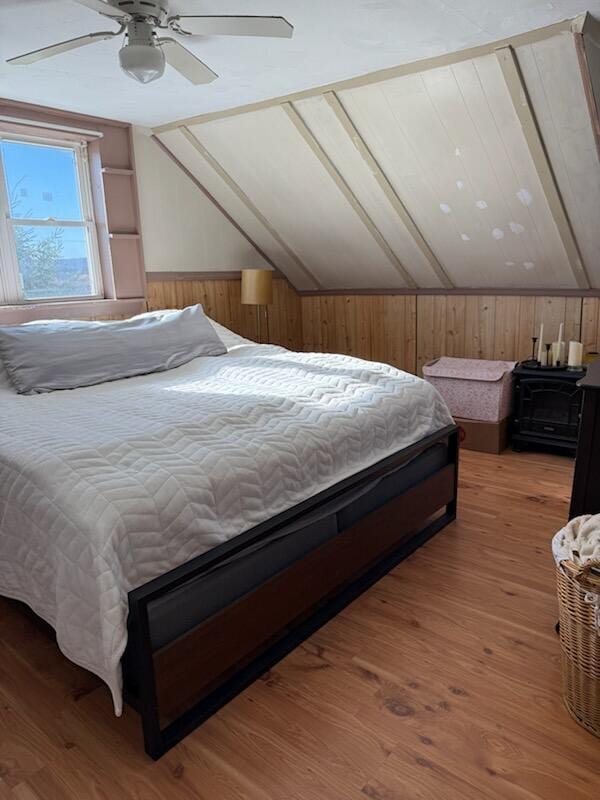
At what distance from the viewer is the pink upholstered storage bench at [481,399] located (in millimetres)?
3516

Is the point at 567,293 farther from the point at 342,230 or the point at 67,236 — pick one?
the point at 67,236

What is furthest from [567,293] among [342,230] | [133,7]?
[133,7]

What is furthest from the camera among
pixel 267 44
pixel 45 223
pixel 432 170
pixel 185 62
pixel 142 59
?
pixel 45 223

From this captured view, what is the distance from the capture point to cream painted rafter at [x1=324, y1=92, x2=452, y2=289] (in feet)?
10.0

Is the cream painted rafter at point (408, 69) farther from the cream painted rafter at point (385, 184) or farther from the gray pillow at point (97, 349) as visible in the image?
the gray pillow at point (97, 349)

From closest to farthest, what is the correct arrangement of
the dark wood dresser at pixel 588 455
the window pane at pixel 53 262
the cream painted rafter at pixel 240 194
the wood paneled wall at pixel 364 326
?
the dark wood dresser at pixel 588 455
the window pane at pixel 53 262
the cream painted rafter at pixel 240 194
the wood paneled wall at pixel 364 326

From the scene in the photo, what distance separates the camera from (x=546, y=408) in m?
3.54

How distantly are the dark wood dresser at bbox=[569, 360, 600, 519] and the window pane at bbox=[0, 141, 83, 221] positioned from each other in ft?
10.2

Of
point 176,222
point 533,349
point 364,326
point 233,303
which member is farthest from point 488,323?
point 176,222

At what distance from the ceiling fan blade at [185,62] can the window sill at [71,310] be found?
1.65 meters

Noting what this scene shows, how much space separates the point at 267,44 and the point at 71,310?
6.18 ft

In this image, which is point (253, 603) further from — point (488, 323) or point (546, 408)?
point (488, 323)

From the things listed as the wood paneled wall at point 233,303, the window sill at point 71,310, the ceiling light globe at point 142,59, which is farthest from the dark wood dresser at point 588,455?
the wood paneled wall at point 233,303

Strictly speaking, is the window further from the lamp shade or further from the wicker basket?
the wicker basket
